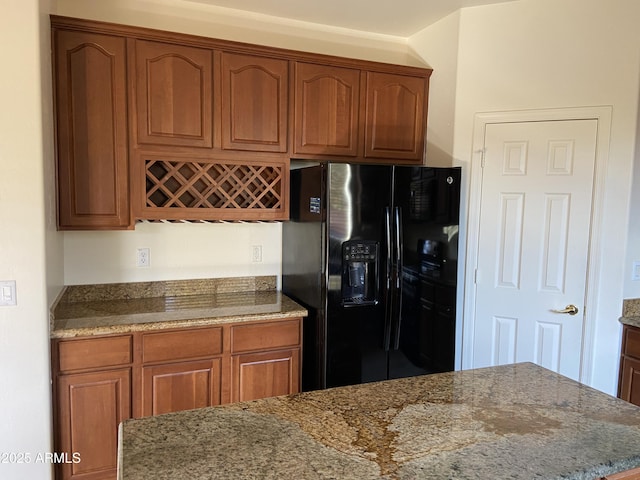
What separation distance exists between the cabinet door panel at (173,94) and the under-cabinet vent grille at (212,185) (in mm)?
153

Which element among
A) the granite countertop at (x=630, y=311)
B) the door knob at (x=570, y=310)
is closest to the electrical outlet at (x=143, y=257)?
the door knob at (x=570, y=310)

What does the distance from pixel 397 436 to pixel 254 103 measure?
2053 mm

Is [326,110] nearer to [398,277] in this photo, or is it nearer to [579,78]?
[398,277]

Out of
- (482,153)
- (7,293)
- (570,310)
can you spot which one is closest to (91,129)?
(7,293)

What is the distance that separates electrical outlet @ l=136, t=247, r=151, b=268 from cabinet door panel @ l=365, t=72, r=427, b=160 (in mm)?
1544

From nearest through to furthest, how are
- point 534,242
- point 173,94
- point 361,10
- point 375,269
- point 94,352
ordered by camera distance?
1. point 94,352
2. point 173,94
3. point 375,269
4. point 534,242
5. point 361,10

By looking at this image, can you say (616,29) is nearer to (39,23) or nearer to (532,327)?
(532,327)

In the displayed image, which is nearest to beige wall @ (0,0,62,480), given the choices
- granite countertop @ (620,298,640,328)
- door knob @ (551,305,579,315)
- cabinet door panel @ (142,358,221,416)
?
cabinet door panel @ (142,358,221,416)

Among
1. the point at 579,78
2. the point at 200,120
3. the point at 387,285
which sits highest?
the point at 579,78

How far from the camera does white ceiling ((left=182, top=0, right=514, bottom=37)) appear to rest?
277 centimetres

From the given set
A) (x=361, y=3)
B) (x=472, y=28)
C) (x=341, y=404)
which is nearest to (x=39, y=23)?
(x=361, y=3)

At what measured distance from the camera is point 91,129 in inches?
92.0

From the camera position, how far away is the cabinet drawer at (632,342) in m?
2.53

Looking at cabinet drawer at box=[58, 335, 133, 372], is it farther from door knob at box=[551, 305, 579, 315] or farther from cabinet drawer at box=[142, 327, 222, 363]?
door knob at box=[551, 305, 579, 315]
